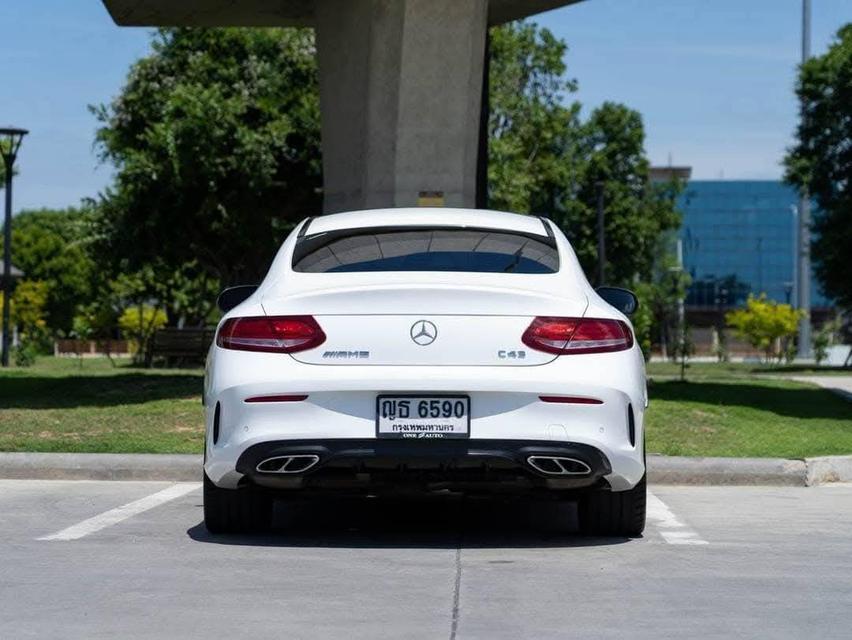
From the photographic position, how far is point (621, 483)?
796 centimetres

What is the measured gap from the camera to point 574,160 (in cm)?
6594

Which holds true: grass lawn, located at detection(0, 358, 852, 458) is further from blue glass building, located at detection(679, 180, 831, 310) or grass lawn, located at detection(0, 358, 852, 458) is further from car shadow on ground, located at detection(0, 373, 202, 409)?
blue glass building, located at detection(679, 180, 831, 310)

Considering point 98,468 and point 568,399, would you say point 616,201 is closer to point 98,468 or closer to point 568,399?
point 98,468

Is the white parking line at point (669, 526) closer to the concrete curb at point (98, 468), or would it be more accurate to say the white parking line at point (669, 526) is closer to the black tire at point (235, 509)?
the black tire at point (235, 509)

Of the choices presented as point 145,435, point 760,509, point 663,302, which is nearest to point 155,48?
point 145,435

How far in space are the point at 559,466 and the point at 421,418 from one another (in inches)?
27.0

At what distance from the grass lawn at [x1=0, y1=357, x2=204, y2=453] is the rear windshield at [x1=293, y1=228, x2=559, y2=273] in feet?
14.4

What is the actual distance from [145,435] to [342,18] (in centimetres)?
849

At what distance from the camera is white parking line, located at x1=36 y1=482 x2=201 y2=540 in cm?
849

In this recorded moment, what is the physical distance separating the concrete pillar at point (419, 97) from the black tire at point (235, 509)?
11348 mm

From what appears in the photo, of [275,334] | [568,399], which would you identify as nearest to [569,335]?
[568,399]

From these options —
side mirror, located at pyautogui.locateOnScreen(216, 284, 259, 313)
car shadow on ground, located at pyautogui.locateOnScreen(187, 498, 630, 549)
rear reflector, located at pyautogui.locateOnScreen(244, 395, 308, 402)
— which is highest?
side mirror, located at pyautogui.locateOnScreen(216, 284, 259, 313)

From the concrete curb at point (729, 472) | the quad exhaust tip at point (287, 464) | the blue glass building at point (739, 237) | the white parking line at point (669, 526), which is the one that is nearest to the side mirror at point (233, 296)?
the quad exhaust tip at point (287, 464)

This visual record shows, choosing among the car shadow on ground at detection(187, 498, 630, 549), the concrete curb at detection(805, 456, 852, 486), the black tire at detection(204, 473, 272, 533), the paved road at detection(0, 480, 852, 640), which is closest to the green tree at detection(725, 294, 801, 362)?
the concrete curb at detection(805, 456, 852, 486)
